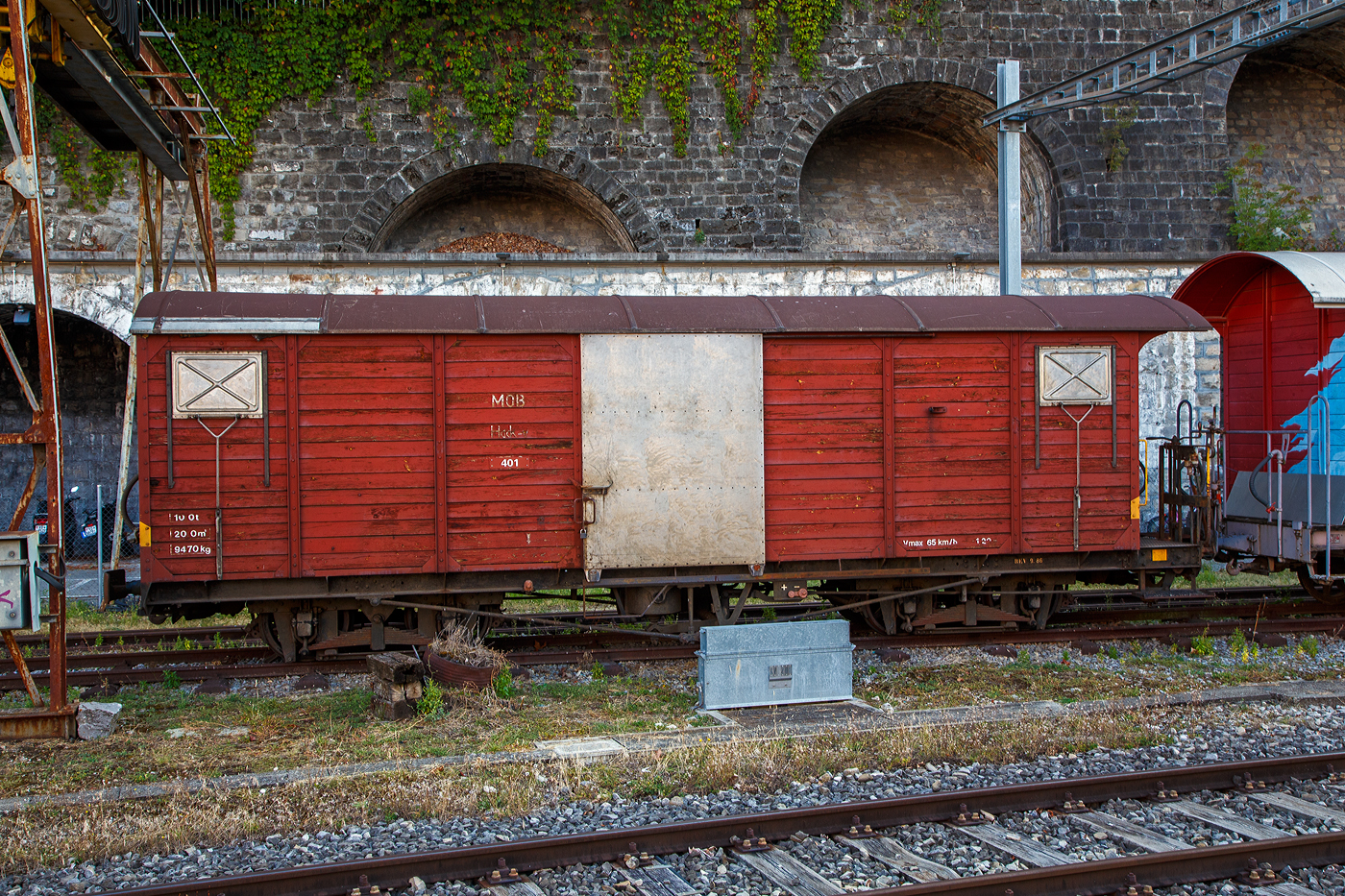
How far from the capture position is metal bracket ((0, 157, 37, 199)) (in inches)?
280

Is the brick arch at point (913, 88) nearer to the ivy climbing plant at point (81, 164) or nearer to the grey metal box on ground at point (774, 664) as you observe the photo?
the ivy climbing plant at point (81, 164)

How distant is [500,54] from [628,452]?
12.9 metres

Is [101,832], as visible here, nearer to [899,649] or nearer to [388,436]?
[388,436]

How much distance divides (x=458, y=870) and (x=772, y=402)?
5608mm

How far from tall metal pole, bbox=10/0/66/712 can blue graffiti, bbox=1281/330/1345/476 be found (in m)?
11.6

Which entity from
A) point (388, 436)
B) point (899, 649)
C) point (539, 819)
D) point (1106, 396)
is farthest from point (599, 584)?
point (1106, 396)

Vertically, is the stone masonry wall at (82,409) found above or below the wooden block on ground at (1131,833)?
above

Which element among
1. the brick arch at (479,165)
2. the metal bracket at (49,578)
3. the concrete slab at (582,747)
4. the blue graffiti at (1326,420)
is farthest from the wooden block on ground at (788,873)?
the brick arch at (479,165)

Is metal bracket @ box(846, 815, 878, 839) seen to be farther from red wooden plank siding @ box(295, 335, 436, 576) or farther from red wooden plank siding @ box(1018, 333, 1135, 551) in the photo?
red wooden plank siding @ box(1018, 333, 1135, 551)

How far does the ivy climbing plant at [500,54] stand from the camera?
61.1 ft

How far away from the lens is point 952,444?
31.9ft

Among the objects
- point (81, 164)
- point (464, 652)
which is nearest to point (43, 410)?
point (464, 652)

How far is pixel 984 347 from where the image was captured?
31.9 ft

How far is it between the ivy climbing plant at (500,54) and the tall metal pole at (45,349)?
12245 mm
